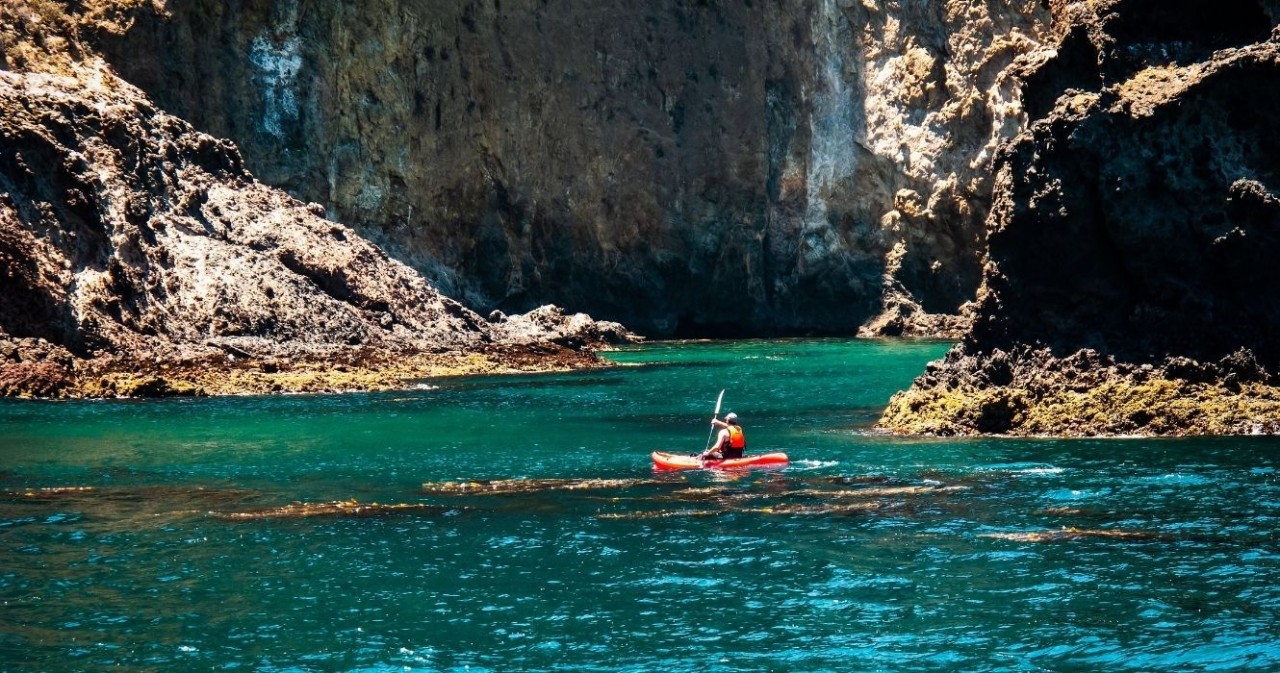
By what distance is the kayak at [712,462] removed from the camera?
29250mm

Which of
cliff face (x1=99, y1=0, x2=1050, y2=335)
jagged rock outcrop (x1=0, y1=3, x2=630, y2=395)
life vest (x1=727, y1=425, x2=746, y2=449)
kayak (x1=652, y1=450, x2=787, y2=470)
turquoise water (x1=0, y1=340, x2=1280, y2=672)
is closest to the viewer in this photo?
turquoise water (x1=0, y1=340, x2=1280, y2=672)

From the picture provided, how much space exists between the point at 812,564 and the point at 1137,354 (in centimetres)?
1556

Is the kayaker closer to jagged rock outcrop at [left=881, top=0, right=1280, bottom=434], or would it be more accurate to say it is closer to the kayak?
the kayak

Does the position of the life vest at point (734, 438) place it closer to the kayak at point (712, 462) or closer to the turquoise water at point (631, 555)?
the kayak at point (712, 462)

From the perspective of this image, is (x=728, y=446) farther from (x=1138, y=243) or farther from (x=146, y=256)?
(x=146, y=256)

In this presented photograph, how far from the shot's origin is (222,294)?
185 feet

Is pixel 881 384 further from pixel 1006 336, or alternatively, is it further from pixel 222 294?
pixel 222 294

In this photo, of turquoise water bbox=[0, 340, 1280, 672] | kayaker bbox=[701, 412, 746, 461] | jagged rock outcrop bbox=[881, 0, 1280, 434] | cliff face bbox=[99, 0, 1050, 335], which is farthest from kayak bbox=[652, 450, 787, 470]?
cliff face bbox=[99, 0, 1050, 335]

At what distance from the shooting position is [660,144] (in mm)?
96625

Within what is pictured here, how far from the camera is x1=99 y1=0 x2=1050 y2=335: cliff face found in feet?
266

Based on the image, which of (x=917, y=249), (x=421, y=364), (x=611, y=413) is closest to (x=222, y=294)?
(x=421, y=364)

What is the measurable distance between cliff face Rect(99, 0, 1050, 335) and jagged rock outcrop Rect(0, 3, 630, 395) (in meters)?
14.9

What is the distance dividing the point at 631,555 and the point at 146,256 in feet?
133

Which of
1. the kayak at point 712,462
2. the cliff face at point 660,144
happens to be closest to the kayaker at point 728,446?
the kayak at point 712,462
